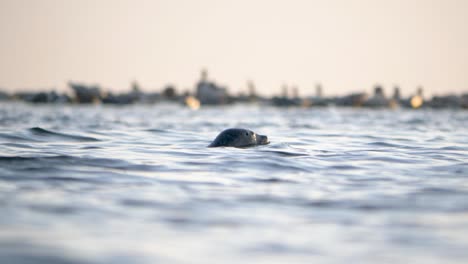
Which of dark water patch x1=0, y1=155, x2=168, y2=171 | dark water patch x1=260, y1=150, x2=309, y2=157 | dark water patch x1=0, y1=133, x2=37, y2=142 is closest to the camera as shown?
dark water patch x1=0, y1=155, x2=168, y2=171

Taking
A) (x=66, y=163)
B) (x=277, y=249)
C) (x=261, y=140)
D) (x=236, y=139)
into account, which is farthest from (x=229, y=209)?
(x=261, y=140)

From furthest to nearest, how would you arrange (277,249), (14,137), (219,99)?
(219,99) < (14,137) < (277,249)

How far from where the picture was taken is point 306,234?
403 centimetres

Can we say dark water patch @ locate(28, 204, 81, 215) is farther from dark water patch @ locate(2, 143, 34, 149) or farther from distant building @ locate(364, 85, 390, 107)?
distant building @ locate(364, 85, 390, 107)

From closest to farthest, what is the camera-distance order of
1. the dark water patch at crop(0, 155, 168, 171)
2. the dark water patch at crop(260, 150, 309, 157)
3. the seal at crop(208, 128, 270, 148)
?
1. the dark water patch at crop(0, 155, 168, 171)
2. the dark water patch at crop(260, 150, 309, 157)
3. the seal at crop(208, 128, 270, 148)

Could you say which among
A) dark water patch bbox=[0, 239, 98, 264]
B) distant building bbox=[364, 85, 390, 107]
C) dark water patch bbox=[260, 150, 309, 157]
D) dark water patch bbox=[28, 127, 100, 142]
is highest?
dark water patch bbox=[28, 127, 100, 142]

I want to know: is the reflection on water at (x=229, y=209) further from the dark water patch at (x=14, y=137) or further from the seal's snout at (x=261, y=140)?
the dark water patch at (x=14, y=137)

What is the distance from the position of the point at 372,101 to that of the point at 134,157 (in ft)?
242

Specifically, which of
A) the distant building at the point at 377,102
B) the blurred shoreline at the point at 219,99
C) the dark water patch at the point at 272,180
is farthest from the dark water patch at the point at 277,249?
the distant building at the point at 377,102

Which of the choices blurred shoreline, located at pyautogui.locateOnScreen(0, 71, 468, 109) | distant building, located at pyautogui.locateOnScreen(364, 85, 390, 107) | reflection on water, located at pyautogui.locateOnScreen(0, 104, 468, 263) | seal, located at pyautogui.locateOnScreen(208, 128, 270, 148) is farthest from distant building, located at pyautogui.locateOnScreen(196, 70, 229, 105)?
reflection on water, located at pyautogui.locateOnScreen(0, 104, 468, 263)

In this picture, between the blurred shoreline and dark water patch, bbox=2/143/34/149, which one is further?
the blurred shoreline

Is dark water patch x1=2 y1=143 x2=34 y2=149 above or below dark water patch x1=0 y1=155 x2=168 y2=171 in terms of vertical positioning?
above

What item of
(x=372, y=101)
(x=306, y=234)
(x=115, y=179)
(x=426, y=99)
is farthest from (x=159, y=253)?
(x=426, y=99)

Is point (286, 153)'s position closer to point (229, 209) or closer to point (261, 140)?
point (261, 140)
